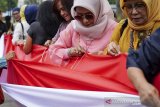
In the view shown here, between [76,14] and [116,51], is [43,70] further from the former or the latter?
[116,51]

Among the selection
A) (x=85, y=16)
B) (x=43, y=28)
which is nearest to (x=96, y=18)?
→ (x=85, y=16)

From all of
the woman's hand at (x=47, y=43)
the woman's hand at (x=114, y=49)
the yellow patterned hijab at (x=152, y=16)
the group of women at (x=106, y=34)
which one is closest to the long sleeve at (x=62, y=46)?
the group of women at (x=106, y=34)

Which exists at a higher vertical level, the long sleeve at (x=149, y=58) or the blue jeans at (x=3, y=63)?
the long sleeve at (x=149, y=58)

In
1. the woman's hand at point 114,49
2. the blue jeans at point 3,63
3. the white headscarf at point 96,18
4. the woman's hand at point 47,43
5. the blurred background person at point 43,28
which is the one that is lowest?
the blue jeans at point 3,63

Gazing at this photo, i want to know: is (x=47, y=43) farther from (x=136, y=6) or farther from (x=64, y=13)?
(x=136, y=6)

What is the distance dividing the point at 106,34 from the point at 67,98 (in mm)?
928

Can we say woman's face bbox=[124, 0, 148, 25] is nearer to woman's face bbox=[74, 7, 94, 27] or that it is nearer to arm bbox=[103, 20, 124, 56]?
arm bbox=[103, 20, 124, 56]

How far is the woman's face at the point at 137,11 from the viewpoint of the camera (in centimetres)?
264

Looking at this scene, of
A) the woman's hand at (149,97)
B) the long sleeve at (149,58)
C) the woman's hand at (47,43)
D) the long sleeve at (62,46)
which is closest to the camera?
the woman's hand at (149,97)

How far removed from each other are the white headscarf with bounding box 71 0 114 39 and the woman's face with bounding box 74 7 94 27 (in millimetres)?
34

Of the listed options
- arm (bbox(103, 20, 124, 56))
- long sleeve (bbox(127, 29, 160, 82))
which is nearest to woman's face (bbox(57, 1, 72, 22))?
arm (bbox(103, 20, 124, 56))

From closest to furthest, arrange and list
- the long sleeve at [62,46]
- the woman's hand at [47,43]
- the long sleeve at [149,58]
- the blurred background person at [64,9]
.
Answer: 1. the long sleeve at [149,58]
2. the long sleeve at [62,46]
3. the blurred background person at [64,9]
4. the woman's hand at [47,43]

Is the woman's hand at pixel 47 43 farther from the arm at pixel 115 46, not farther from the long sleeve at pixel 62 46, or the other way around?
the arm at pixel 115 46

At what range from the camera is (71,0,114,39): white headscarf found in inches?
138
